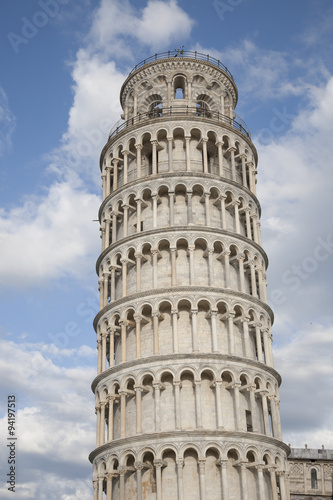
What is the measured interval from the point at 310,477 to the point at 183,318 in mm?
37834

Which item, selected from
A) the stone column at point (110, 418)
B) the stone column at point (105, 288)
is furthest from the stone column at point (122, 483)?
the stone column at point (105, 288)

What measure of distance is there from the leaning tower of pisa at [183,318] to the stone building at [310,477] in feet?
103

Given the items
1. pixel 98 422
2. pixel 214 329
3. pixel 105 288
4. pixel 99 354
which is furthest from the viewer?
pixel 105 288

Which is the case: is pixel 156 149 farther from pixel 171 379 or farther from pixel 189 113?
pixel 171 379

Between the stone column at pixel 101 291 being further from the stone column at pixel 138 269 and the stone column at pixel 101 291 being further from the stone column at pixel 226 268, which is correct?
the stone column at pixel 226 268

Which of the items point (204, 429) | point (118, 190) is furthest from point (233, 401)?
point (118, 190)

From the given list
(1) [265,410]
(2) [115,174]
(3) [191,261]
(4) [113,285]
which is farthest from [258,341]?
(2) [115,174]

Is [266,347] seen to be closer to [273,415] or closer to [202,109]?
[273,415]

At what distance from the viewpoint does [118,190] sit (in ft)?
147

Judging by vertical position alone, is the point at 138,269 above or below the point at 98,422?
above

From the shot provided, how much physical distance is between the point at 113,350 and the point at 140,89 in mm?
21595

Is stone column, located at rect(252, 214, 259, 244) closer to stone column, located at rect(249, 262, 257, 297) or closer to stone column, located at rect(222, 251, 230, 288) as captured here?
stone column, located at rect(249, 262, 257, 297)

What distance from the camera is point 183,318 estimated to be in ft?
130

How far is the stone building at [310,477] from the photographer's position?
67375 millimetres
